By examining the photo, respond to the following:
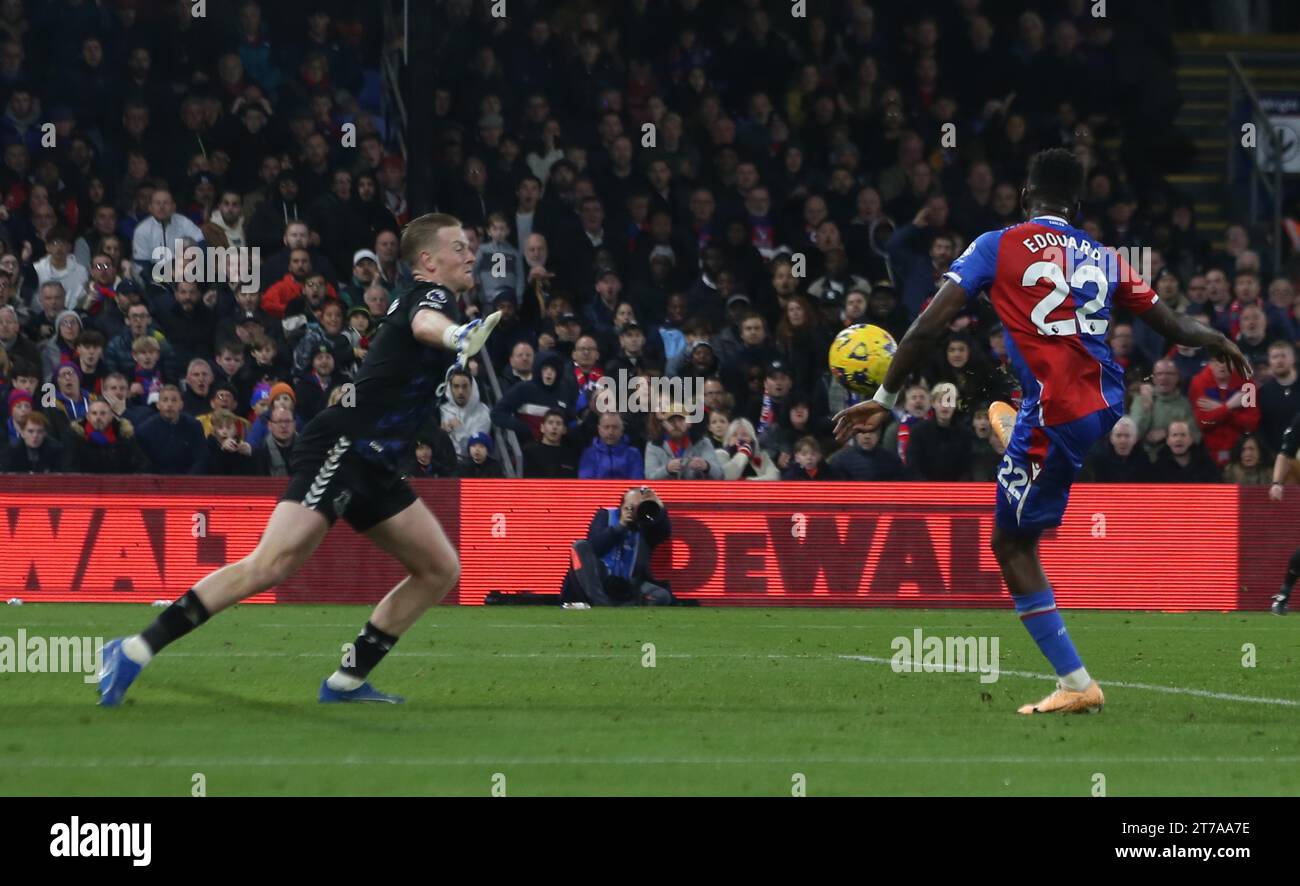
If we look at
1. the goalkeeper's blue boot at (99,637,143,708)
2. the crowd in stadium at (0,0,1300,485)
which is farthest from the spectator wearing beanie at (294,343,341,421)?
the goalkeeper's blue boot at (99,637,143,708)

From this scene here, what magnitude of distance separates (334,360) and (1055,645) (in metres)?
10.7

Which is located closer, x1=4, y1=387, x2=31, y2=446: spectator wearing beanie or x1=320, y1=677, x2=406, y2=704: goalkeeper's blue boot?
x1=320, y1=677, x2=406, y2=704: goalkeeper's blue boot

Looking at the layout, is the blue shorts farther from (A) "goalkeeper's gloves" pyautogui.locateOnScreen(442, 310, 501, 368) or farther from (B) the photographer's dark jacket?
(B) the photographer's dark jacket

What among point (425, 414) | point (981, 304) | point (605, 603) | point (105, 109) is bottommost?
point (605, 603)

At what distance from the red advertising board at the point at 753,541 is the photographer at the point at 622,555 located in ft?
0.77

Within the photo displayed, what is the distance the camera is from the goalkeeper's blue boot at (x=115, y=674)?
8781mm

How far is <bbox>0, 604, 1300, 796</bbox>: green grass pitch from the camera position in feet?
22.5

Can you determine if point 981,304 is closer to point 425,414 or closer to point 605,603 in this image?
point 605,603

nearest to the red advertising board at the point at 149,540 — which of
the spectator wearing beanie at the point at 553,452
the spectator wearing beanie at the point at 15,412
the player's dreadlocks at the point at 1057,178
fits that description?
the spectator wearing beanie at the point at 15,412

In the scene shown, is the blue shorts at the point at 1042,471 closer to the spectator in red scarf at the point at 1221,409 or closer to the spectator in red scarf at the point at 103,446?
the spectator in red scarf at the point at 1221,409

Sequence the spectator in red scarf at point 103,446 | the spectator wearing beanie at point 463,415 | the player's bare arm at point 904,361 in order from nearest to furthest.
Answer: the player's bare arm at point 904,361, the spectator in red scarf at point 103,446, the spectator wearing beanie at point 463,415

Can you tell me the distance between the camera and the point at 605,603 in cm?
1770

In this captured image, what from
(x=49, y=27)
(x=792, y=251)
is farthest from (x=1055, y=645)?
(x=49, y=27)

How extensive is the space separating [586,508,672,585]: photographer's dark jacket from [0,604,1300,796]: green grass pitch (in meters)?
3.53
